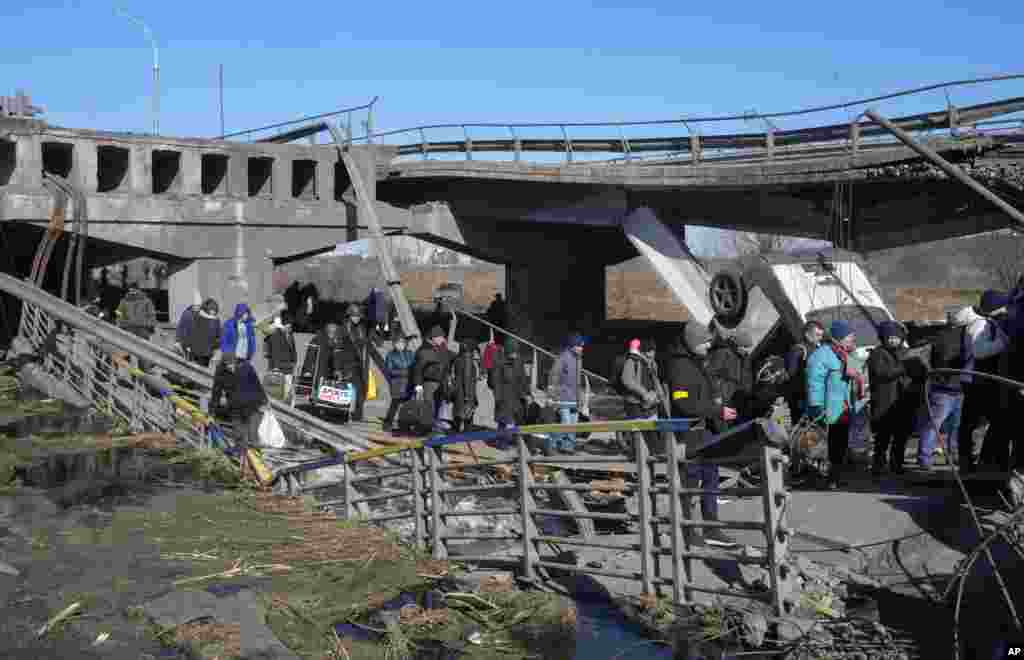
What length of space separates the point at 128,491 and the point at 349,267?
41.7 meters

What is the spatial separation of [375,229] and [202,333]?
1007cm

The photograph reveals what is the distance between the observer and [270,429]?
12.2 m

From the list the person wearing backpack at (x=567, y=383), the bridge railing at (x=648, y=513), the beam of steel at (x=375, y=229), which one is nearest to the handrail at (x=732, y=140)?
the beam of steel at (x=375, y=229)

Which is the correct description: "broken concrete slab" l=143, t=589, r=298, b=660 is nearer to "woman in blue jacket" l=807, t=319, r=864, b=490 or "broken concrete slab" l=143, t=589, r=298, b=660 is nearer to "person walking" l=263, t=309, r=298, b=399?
"woman in blue jacket" l=807, t=319, r=864, b=490

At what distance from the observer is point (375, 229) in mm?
26938

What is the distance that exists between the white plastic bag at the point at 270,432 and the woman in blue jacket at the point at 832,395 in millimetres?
5518

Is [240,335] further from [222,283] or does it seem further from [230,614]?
[222,283]

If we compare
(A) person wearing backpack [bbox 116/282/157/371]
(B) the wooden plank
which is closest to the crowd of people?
(B) the wooden plank

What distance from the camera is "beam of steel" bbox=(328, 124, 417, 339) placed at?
2295 cm

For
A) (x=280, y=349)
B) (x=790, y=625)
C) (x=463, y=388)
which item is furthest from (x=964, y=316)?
(x=280, y=349)

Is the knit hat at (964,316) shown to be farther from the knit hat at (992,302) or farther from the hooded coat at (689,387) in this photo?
the hooded coat at (689,387)

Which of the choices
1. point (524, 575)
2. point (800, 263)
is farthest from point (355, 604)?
point (800, 263)

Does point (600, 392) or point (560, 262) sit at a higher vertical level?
point (560, 262)

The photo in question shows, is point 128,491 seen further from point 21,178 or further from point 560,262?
point 560,262
